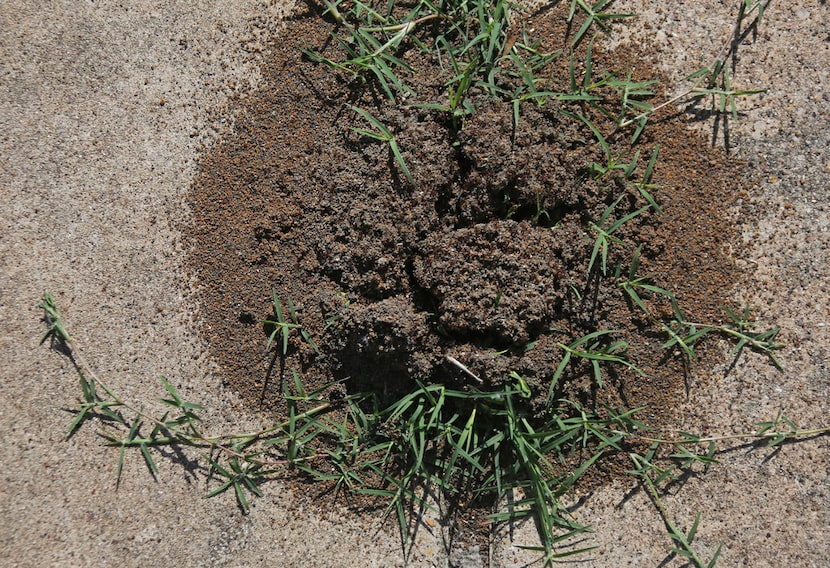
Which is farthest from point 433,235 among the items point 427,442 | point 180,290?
point 180,290

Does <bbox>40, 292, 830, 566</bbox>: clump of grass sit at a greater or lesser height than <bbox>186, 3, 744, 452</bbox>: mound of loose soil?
lesser

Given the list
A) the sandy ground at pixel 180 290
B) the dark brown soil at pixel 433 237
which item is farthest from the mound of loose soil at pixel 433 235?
the sandy ground at pixel 180 290

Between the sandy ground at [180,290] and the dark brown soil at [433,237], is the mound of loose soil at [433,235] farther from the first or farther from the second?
the sandy ground at [180,290]

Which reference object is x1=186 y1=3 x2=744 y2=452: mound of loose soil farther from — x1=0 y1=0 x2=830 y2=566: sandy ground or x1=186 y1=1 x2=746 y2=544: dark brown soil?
x1=0 y1=0 x2=830 y2=566: sandy ground

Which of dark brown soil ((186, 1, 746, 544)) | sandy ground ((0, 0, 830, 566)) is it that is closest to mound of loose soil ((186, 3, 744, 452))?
→ dark brown soil ((186, 1, 746, 544))

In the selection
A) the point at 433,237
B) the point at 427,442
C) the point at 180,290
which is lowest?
the point at 427,442

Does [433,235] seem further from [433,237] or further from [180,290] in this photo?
[180,290]
